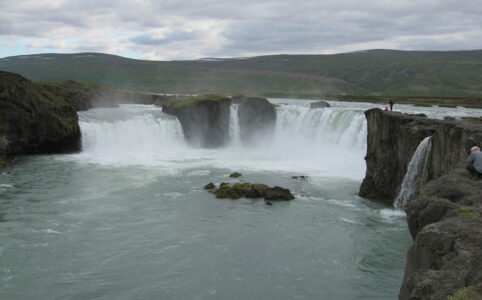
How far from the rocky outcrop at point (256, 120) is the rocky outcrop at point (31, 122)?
18.7 m

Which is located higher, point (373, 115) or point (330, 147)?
point (373, 115)

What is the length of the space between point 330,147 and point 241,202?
906 inches

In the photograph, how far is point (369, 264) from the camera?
1739 centimetres

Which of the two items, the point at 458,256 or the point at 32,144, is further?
the point at 32,144

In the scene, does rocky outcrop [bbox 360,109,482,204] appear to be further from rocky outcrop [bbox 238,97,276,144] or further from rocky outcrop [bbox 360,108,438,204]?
rocky outcrop [bbox 238,97,276,144]

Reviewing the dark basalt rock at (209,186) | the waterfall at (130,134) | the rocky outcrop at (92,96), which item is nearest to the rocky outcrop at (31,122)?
the waterfall at (130,134)

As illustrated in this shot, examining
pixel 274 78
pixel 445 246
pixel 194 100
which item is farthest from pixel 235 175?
pixel 274 78

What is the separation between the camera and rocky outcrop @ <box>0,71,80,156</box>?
39750 mm

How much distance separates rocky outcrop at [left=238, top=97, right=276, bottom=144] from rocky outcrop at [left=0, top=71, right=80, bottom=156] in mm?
18716

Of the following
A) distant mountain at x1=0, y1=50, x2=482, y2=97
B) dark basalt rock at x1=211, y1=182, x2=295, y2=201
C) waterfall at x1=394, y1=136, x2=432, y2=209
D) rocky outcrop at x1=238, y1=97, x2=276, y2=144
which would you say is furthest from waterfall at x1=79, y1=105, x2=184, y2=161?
distant mountain at x1=0, y1=50, x2=482, y2=97

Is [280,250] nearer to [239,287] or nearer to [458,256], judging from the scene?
[239,287]

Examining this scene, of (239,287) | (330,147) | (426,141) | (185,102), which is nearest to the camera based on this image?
(239,287)

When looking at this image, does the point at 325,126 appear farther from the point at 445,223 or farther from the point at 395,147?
the point at 445,223

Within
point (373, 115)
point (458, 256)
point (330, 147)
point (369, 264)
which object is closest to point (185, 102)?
point (330, 147)
